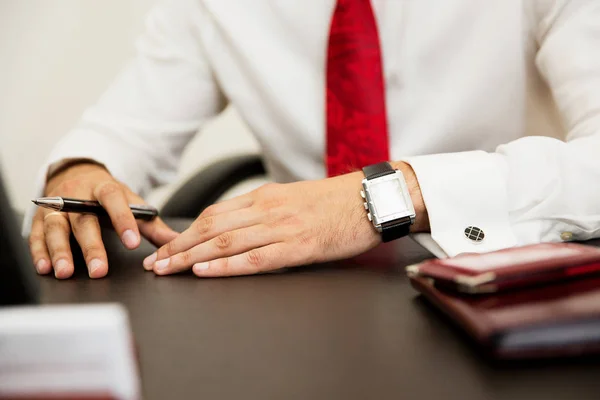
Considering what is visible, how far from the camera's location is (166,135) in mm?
1413

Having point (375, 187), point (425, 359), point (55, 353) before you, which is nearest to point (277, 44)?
point (375, 187)

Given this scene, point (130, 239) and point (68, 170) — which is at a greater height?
point (68, 170)

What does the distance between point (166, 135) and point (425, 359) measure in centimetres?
108

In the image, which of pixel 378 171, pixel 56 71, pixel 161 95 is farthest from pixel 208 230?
pixel 56 71

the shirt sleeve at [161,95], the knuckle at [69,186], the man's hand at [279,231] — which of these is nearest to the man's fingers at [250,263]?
the man's hand at [279,231]

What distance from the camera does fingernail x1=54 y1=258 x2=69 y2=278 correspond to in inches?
30.0

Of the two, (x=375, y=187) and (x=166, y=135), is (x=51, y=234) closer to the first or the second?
(x=375, y=187)

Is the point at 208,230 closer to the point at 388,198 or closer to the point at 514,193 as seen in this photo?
the point at 388,198

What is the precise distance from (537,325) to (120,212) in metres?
0.63

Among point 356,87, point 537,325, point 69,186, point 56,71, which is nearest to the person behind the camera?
point 537,325

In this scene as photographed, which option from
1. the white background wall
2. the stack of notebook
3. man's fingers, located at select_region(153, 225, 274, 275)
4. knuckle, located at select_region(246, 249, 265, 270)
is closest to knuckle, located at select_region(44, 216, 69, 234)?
man's fingers, located at select_region(153, 225, 274, 275)

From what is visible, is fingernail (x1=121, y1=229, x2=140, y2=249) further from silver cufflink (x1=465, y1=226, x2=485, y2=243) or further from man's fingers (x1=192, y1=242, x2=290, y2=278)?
silver cufflink (x1=465, y1=226, x2=485, y2=243)

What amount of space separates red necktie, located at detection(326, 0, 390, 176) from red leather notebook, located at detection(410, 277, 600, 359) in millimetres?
680

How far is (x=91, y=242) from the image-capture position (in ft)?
2.72
